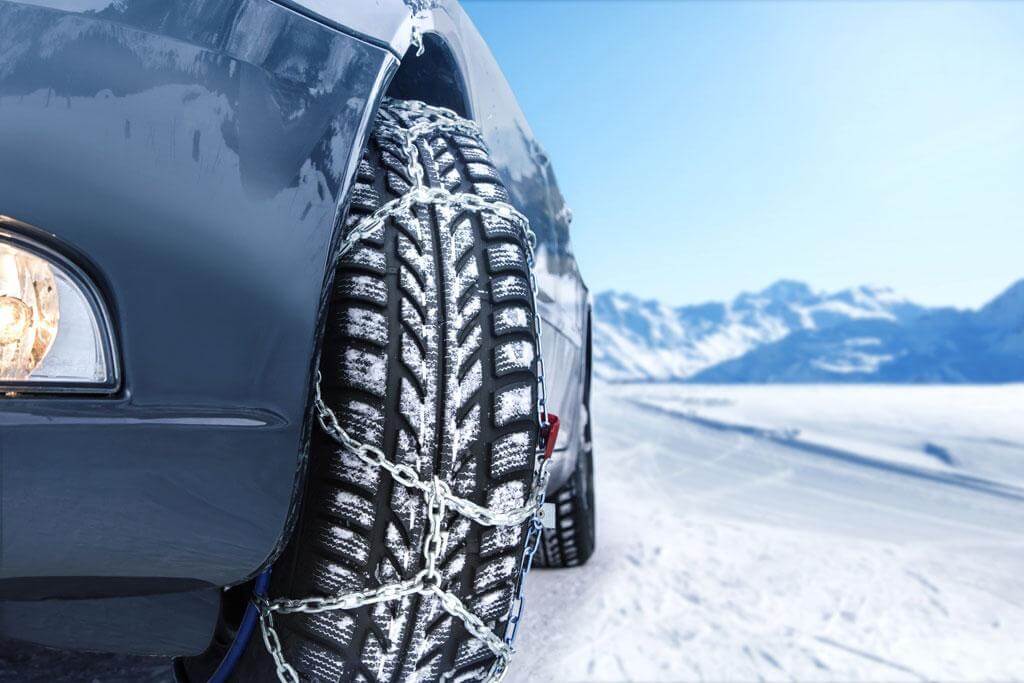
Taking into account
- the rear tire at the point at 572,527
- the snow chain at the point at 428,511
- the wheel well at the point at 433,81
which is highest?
the wheel well at the point at 433,81

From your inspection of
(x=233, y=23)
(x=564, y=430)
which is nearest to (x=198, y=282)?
(x=233, y=23)

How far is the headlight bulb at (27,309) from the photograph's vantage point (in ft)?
2.47

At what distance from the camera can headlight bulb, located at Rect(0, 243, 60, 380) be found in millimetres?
752

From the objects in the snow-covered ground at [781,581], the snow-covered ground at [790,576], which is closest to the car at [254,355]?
the snow-covered ground at [781,581]

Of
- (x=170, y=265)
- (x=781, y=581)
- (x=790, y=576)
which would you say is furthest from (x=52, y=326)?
(x=790, y=576)

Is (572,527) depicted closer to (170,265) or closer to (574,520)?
(574,520)

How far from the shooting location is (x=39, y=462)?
719 mm

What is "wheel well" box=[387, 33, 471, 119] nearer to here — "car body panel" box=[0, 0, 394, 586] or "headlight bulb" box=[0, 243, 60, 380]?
"car body panel" box=[0, 0, 394, 586]

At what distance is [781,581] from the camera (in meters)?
2.68

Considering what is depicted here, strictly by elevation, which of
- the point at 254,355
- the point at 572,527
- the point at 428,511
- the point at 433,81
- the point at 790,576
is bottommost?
the point at 790,576

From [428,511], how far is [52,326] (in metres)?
0.49

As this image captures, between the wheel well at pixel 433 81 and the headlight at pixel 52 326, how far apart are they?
70 cm

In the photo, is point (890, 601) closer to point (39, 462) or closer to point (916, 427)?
point (39, 462)

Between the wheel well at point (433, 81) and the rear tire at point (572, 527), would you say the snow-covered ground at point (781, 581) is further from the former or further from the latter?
the wheel well at point (433, 81)
